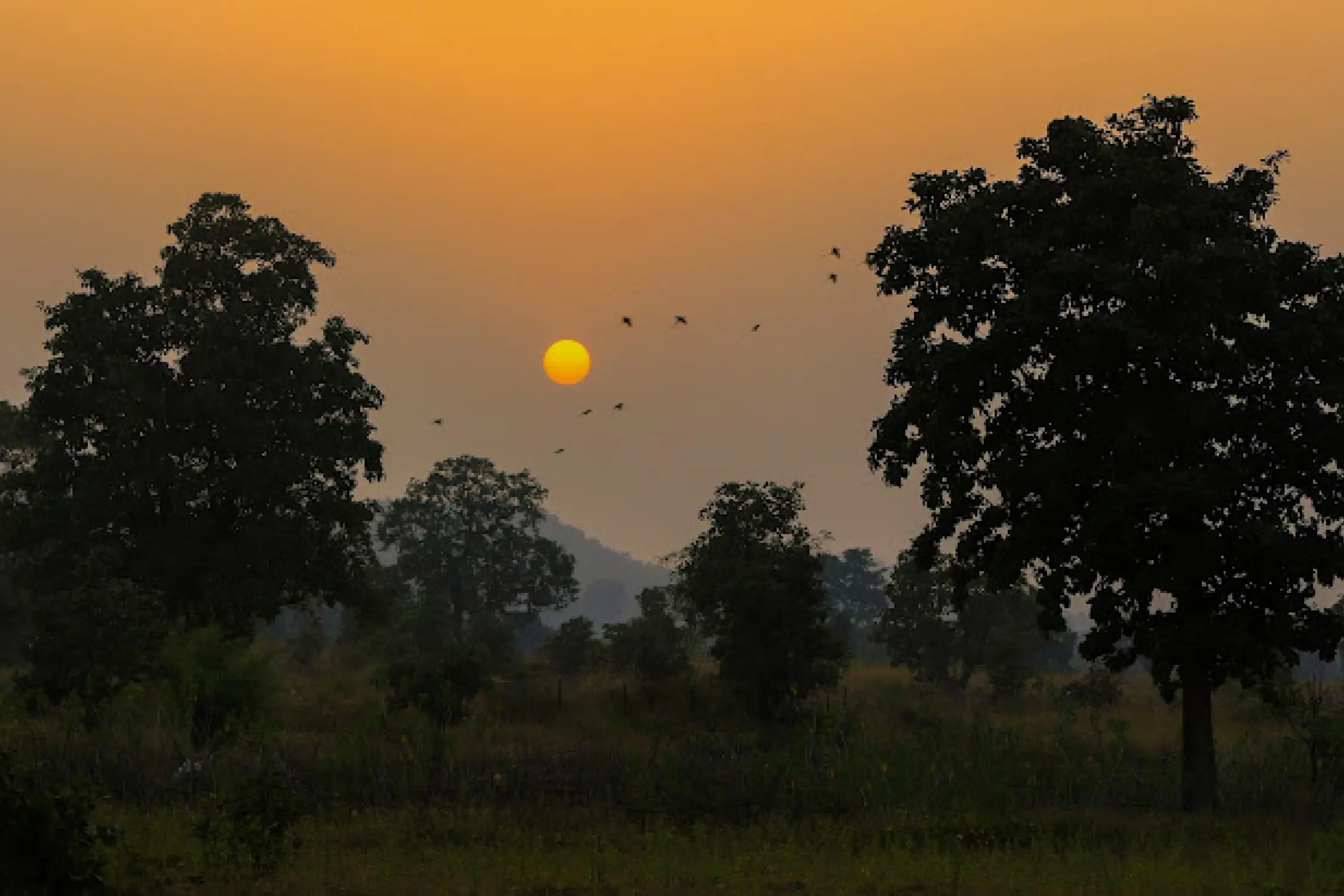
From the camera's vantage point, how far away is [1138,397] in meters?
26.7

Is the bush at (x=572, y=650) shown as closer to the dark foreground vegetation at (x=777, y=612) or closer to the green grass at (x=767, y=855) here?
the dark foreground vegetation at (x=777, y=612)

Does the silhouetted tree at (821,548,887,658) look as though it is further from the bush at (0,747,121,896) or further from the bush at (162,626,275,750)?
the bush at (0,747,121,896)

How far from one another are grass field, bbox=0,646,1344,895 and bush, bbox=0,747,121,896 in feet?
4.99

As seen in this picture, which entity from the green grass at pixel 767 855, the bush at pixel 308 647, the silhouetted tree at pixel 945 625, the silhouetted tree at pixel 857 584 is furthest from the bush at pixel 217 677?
the silhouetted tree at pixel 857 584

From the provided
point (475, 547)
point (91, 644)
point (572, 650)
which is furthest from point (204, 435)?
point (475, 547)

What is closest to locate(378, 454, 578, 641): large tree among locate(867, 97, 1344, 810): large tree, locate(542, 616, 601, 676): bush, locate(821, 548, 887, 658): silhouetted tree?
locate(542, 616, 601, 676): bush

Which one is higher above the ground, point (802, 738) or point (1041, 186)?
point (1041, 186)

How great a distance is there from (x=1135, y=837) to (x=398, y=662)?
24.7m

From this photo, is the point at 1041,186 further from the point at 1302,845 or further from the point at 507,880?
the point at 1302,845

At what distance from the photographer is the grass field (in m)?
17.9

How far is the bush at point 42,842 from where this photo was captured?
1420 centimetres

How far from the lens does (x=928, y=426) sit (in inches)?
1048

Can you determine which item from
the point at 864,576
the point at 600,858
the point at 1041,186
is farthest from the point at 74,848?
the point at 864,576

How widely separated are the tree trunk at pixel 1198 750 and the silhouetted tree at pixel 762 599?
15.1 metres
